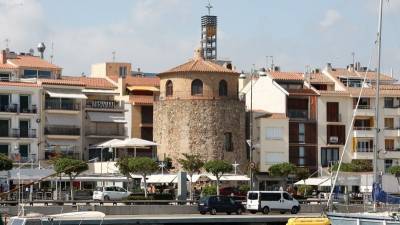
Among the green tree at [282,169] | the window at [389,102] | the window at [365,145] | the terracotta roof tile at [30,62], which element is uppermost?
the terracotta roof tile at [30,62]

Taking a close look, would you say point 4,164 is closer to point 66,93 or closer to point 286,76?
point 66,93

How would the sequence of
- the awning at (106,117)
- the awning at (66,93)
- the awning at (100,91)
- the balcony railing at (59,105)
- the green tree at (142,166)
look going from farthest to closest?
the awning at (100,91) < the awning at (106,117) < the balcony railing at (59,105) < the awning at (66,93) < the green tree at (142,166)

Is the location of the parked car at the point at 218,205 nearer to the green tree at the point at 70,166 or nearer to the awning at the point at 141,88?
the green tree at the point at 70,166

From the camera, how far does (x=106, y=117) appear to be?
10162 cm

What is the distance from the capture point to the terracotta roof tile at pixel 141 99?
105 metres

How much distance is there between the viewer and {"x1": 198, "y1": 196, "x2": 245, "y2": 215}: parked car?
6750 centimetres

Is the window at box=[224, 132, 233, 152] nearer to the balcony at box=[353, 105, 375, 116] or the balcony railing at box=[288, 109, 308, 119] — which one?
the balcony railing at box=[288, 109, 308, 119]

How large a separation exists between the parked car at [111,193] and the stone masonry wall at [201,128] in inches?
543

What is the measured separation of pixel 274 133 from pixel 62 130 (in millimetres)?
17337

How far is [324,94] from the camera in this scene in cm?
10238

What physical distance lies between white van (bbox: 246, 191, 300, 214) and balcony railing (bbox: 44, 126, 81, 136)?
31.1 metres

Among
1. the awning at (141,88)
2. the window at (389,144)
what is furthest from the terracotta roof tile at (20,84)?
the window at (389,144)

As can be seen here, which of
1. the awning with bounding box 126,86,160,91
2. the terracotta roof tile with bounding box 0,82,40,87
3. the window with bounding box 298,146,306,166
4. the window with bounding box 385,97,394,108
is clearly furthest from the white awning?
the window with bounding box 385,97,394,108

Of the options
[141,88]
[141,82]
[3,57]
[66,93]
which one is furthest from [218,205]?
[141,82]
